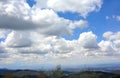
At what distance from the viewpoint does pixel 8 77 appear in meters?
192

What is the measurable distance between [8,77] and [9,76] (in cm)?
159

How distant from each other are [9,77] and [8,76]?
2.30 meters

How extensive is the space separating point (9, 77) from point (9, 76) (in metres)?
1.75

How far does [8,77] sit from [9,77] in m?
0.91

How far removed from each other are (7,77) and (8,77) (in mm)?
910

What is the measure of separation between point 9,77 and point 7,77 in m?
1.82

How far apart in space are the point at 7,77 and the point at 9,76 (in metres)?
1.90

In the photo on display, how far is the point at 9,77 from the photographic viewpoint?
192 metres

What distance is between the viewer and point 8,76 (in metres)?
194
